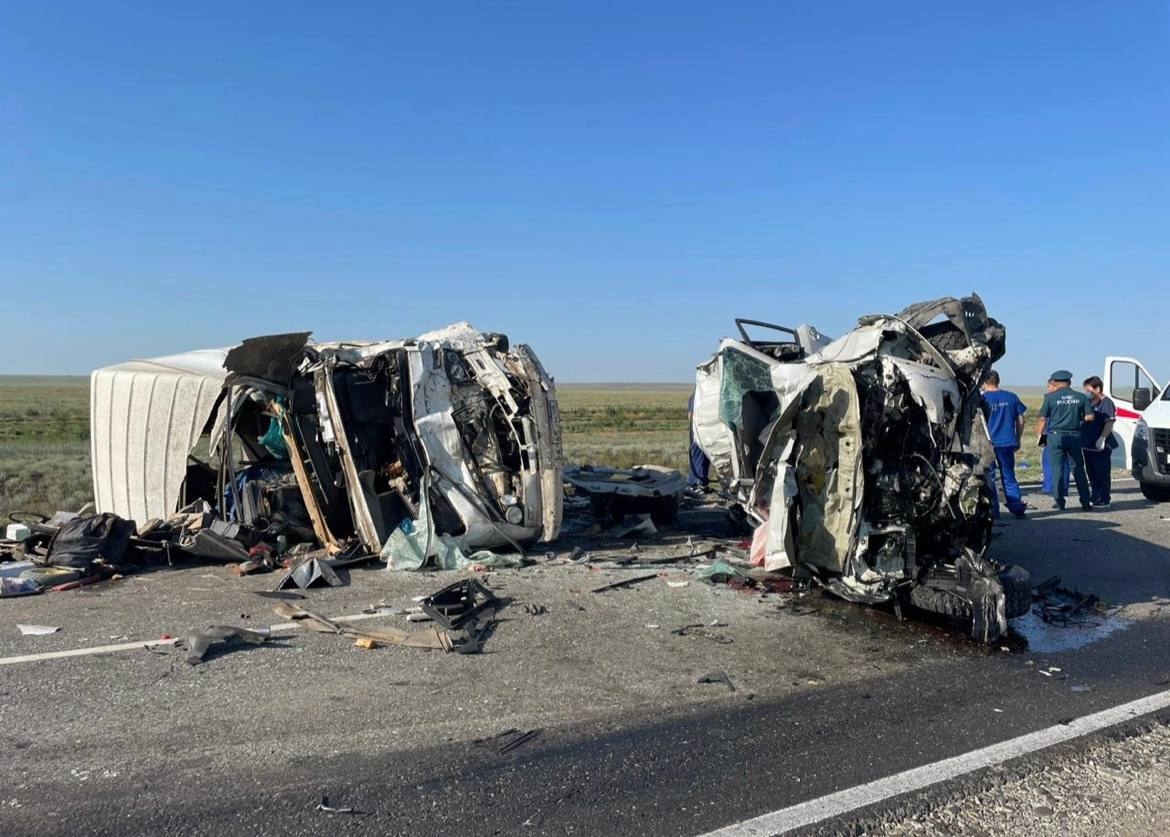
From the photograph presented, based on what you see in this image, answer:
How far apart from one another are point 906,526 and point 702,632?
162 cm

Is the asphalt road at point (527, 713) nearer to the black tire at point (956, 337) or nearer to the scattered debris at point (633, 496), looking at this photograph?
the black tire at point (956, 337)

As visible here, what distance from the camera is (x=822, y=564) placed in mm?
6586

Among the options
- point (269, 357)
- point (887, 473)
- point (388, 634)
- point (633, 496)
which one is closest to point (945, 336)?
point (887, 473)

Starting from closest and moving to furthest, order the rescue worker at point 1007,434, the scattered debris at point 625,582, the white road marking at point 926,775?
the white road marking at point 926,775
the scattered debris at point 625,582
the rescue worker at point 1007,434

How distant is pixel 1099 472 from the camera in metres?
12.0

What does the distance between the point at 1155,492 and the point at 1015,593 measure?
8636 mm

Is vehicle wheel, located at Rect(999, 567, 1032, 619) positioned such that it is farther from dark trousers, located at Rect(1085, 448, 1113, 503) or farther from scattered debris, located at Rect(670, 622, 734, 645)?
dark trousers, located at Rect(1085, 448, 1113, 503)

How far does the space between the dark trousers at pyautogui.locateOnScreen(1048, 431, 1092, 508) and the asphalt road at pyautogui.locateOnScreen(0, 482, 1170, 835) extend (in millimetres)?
4822

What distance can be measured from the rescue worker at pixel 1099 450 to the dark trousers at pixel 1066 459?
37 cm

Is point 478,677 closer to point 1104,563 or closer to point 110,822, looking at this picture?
point 110,822

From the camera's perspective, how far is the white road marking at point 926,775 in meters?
3.35

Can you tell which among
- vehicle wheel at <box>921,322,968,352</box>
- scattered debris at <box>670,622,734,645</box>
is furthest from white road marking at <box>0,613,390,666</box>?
vehicle wheel at <box>921,322,968,352</box>

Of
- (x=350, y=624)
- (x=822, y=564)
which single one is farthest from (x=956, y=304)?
(x=350, y=624)

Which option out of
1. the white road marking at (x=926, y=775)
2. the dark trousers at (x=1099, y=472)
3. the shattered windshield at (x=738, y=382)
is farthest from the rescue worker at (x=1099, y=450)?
the white road marking at (x=926, y=775)
